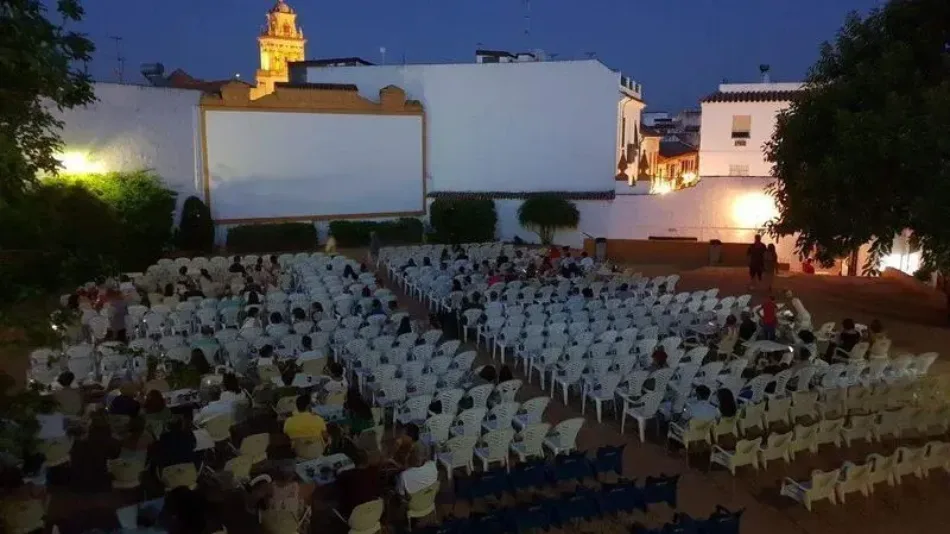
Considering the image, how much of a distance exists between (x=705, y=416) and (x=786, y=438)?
3.36ft

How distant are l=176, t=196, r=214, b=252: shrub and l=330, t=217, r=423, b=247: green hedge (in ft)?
16.3

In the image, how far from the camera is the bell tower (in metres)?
68.2

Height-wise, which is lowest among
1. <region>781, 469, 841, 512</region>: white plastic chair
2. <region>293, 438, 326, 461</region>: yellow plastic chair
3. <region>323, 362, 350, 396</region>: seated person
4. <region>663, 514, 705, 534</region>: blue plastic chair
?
<region>781, 469, 841, 512</region>: white plastic chair

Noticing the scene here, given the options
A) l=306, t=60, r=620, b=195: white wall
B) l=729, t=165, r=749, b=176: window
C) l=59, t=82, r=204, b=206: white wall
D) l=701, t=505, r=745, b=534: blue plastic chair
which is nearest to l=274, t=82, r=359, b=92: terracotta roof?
l=306, t=60, r=620, b=195: white wall

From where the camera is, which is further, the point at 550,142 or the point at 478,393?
the point at 550,142

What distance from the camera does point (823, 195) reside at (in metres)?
11.9

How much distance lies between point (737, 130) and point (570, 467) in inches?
1251

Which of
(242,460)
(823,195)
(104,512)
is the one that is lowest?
(104,512)

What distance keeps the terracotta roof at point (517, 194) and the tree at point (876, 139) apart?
67.6 feet

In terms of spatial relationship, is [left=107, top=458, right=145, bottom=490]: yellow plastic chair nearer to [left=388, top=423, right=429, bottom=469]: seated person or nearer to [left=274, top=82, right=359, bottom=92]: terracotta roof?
[left=388, top=423, right=429, bottom=469]: seated person

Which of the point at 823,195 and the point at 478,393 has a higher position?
the point at 823,195

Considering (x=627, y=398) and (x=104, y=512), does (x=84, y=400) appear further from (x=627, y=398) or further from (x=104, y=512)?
(x=627, y=398)

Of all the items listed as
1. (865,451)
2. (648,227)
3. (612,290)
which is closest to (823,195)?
(865,451)

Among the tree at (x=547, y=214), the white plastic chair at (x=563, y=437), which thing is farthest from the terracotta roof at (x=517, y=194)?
the white plastic chair at (x=563, y=437)
